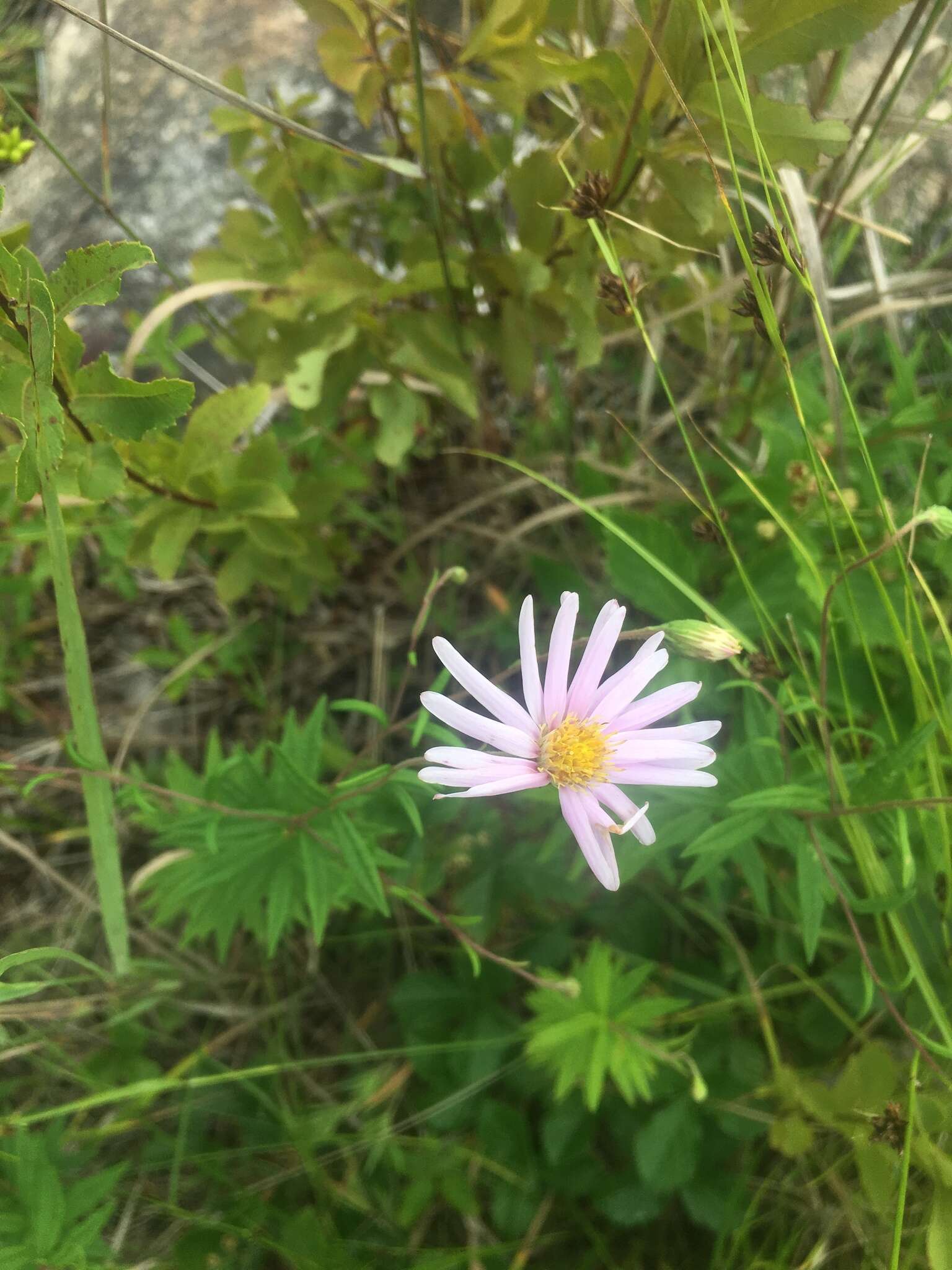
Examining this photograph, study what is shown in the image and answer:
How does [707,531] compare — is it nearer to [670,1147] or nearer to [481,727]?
[481,727]

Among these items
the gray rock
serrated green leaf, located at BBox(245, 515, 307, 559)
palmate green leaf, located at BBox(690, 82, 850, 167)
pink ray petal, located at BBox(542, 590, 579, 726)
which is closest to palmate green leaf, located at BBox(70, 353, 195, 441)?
serrated green leaf, located at BBox(245, 515, 307, 559)

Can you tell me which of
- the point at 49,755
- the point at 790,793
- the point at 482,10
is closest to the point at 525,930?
the point at 790,793

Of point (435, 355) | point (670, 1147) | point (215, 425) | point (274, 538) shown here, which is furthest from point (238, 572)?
Result: point (670, 1147)

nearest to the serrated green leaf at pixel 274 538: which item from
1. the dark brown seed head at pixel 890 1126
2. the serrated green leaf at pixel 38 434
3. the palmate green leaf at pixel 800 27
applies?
the serrated green leaf at pixel 38 434

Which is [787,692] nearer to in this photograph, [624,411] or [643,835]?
[643,835]

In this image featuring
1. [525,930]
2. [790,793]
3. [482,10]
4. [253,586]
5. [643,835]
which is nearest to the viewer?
[643,835]
